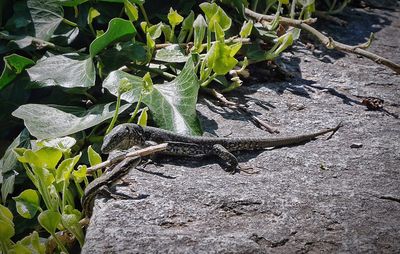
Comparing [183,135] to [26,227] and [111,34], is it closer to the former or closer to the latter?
[111,34]

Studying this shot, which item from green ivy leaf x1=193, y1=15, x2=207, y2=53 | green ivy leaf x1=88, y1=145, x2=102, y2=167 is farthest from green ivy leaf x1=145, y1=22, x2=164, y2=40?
green ivy leaf x1=88, y1=145, x2=102, y2=167

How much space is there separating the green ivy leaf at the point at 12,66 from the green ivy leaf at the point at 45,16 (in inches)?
9.2

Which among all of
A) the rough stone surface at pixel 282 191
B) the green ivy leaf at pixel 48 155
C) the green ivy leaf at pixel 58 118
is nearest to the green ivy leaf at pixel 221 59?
the rough stone surface at pixel 282 191

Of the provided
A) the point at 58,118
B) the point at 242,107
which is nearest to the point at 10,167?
the point at 58,118

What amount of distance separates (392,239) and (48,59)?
5.44 ft

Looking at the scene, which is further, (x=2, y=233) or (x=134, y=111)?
(x=134, y=111)

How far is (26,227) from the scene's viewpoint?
8.26 ft

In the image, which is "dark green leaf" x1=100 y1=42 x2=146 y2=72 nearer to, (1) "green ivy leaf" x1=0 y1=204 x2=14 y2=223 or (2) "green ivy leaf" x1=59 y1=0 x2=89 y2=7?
(2) "green ivy leaf" x1=59 y1=0 x2=89 y2=7

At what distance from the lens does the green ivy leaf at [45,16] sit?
119 inches

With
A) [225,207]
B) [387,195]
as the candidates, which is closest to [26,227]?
[225,207]

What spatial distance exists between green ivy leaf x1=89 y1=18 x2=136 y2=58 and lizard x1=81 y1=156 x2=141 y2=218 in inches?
26.8

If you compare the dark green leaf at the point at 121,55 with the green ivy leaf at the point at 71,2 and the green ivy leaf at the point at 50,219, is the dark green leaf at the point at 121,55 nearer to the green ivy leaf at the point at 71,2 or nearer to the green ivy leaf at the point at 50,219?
the green ivy leaf at the point at 71,2

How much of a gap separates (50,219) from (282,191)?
801 mm

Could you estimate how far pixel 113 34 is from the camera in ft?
8.99
